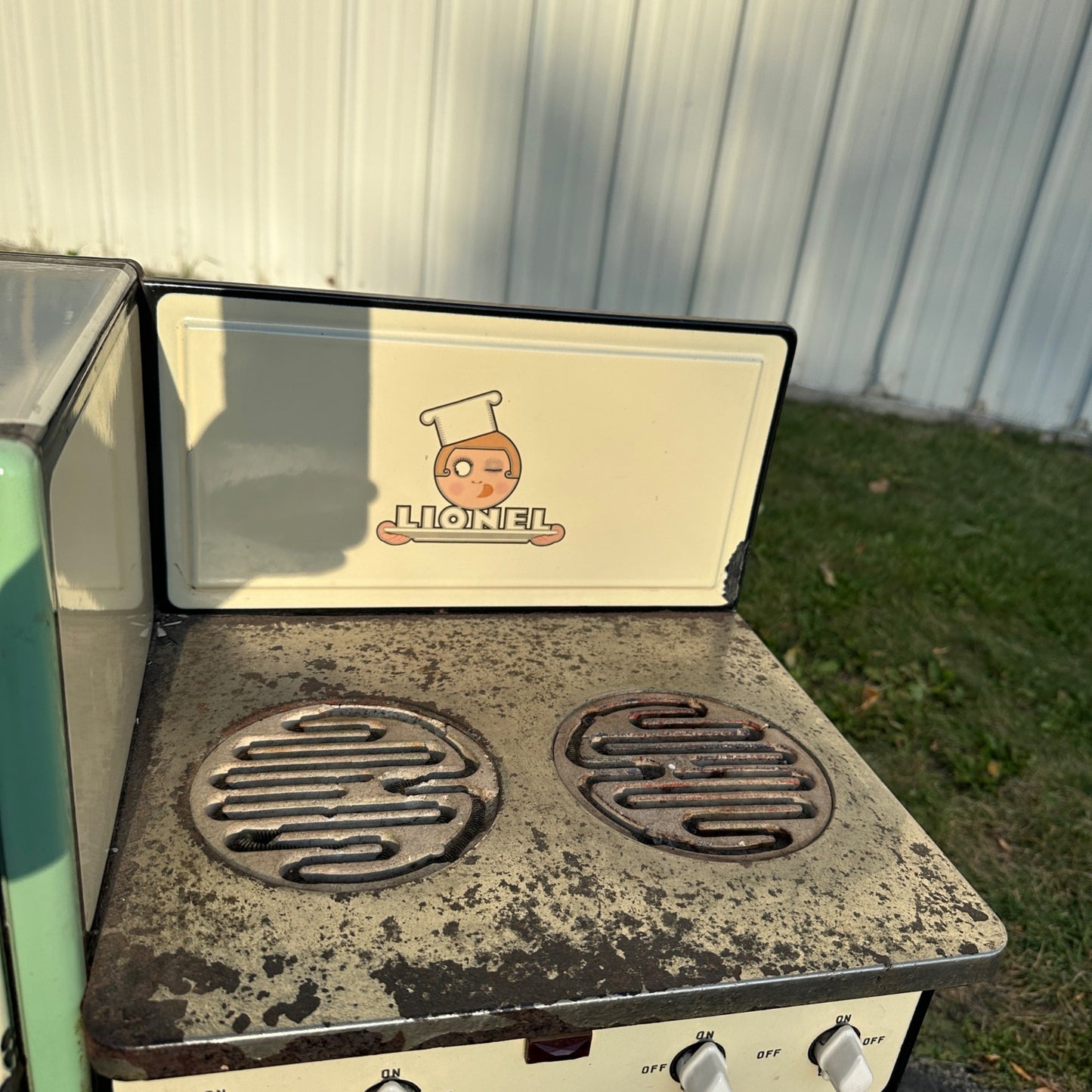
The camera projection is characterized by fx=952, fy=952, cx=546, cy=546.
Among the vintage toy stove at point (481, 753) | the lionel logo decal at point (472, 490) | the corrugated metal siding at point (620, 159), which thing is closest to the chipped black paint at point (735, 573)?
the vintage toy stove at point (481, 753)

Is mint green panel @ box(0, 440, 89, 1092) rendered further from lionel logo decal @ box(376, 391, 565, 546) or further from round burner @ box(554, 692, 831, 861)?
lionel logo decal @ box(376, 391, 565, 546)

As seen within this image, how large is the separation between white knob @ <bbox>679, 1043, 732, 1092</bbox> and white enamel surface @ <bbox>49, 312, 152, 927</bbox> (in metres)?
0.51

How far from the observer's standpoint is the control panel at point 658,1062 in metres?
0.74

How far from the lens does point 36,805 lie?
620mm

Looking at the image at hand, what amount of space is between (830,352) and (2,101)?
10.9ft

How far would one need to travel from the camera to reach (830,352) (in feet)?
13.7

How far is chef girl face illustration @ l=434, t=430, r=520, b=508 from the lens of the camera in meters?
1.21

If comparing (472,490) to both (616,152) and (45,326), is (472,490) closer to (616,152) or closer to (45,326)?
(45,326)

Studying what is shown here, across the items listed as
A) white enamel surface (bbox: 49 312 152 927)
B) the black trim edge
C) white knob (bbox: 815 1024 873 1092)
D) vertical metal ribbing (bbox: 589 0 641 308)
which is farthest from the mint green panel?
vertical metal ribbing (bbox: 589 0 641 308)

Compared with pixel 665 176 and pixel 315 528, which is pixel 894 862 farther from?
pixel 665 176

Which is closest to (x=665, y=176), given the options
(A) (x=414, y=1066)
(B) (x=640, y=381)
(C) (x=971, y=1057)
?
(B) (x=640, y=381)

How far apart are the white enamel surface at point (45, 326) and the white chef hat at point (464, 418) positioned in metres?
0.37

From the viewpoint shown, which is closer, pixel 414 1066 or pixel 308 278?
pixel 414 1066

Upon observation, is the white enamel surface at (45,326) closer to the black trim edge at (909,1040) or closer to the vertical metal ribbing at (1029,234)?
the black trim edge at (909,1040)
